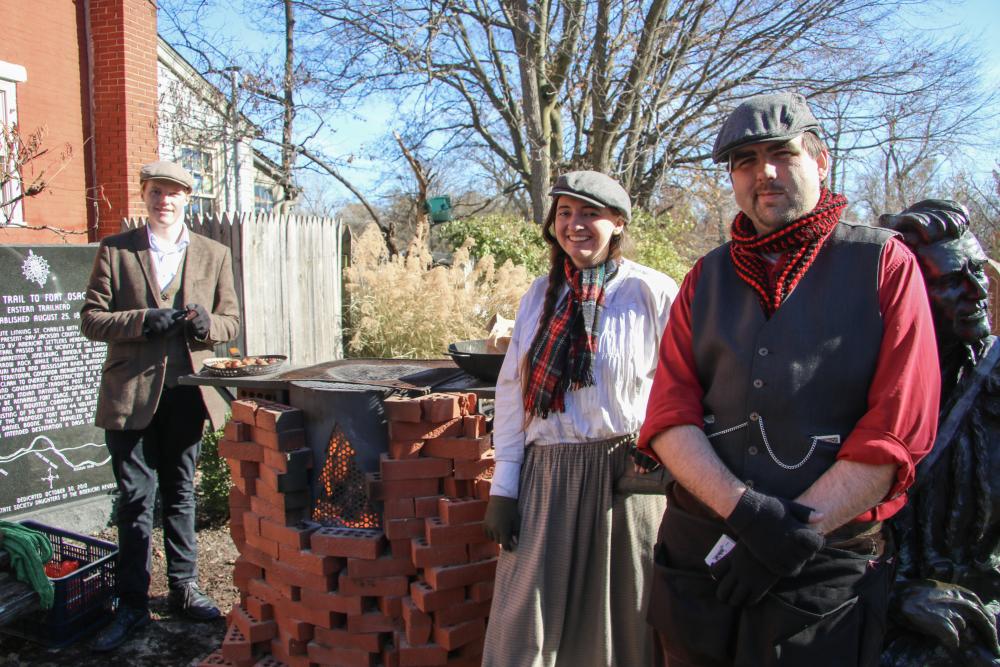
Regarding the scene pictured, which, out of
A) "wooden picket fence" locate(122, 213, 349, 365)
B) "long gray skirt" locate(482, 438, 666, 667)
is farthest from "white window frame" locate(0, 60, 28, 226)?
"long gray skirt" locate(482, 438, 666, 667)

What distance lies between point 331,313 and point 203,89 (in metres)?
8.29

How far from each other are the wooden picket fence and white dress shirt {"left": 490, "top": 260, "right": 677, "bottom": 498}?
5.04 m

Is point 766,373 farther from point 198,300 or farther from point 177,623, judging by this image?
point 177,623

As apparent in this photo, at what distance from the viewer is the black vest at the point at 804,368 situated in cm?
165

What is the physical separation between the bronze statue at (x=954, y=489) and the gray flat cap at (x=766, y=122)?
393 mm

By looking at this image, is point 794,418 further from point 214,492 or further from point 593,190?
point 214,492

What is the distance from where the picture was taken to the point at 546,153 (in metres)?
12.8

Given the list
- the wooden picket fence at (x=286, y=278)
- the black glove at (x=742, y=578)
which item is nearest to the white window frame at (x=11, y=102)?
the wooden picket fence at (x=286, y=278)

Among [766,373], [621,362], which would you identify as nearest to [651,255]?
[621,362]

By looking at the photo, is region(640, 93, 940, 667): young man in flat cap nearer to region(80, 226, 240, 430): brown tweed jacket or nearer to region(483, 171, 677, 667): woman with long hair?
region(483, 171, 677, 667): woman with long hair

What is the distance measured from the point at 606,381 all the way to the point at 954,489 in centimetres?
96

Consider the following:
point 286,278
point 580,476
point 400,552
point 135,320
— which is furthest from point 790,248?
point 286,278

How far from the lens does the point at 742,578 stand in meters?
1.67

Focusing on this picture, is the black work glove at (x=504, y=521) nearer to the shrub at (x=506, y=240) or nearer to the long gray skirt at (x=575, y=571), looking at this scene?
the long gray skirt at (x=575, y=571)
